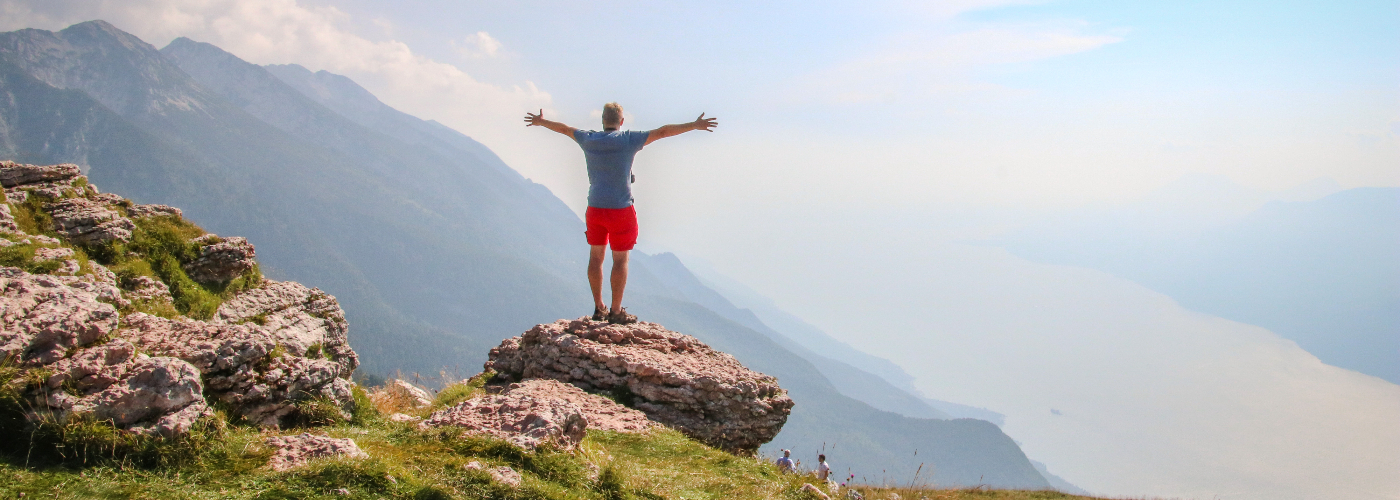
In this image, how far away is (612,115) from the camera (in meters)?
10.4

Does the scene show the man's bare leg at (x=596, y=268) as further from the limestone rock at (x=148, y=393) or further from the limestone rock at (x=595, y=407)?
the limestone rock at (x=148, y=393)

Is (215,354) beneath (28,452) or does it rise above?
above

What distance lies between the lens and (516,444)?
6336 mm

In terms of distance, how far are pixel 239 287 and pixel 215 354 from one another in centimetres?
400

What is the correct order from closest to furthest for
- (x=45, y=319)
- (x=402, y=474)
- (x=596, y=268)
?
1. (x=402, y=474)
2. (x=45, y=319)
3. (x=596, y=268)

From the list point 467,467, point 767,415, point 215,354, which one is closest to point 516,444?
point 467,467

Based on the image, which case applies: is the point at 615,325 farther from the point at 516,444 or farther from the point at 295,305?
the point at 516,444

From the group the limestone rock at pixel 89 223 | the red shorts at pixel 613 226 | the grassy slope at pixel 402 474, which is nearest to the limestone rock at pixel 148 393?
the grassy slope at pixel 402 474

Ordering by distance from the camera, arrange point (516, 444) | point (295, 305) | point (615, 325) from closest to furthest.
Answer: point (516, 444)
point (295, 305)
point (615, 325)

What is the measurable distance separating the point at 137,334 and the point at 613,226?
595cm

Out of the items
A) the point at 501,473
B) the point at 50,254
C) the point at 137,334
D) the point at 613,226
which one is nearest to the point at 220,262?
the point at 50,254

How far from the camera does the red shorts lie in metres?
10.7

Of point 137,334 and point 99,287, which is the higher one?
point 99,287

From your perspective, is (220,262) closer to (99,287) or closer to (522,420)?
(99,287)
